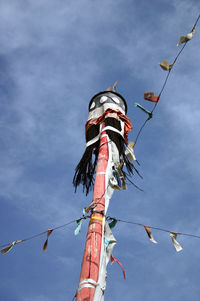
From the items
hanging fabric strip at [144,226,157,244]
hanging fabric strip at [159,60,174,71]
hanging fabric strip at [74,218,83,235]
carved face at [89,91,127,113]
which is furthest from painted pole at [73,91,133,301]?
hanging fabric strip at [159,60,174,71]

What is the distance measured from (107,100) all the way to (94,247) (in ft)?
12.0

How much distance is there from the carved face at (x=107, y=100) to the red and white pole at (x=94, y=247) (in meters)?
2.03

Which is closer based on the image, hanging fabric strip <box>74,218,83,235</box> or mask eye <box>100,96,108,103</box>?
hanging fabric strip <box>74,218,83,235</box>

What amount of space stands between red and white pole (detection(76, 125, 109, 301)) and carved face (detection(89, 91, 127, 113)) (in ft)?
6.66

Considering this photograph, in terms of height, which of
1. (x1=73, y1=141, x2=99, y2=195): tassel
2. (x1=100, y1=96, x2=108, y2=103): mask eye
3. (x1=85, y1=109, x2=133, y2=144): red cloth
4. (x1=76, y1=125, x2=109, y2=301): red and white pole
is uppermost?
(x1=100, y1=96, x2=108, y2=103): mask eye

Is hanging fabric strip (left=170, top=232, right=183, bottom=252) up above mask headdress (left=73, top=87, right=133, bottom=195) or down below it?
below

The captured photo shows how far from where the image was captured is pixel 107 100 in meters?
6.69

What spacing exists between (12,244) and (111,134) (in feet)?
8.55

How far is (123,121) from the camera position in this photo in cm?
640

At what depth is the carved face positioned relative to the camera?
22.0ft

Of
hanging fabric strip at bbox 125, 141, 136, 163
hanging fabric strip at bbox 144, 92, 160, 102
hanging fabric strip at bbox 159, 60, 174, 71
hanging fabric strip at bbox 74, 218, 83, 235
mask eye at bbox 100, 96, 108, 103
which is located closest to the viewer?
hanging fabric strip at bbox 74, 218, 83, 235

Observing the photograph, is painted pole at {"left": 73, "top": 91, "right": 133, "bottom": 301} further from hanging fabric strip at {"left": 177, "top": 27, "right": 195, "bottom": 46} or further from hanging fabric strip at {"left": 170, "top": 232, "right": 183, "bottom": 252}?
hanging fabric strip at {"left": 177, "top": 27, "right": 195, "bottom": 46}

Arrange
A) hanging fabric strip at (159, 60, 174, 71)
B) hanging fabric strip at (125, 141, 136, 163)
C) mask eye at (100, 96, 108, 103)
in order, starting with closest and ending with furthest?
1. hanging fabric strip at (159, 60, 174, 71)
2. hanging fabric strip at (125, 141, 136, 163)
3. mask eye at (100, 96, 108, 103)

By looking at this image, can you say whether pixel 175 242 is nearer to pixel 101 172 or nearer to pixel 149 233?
pixel 149 233
